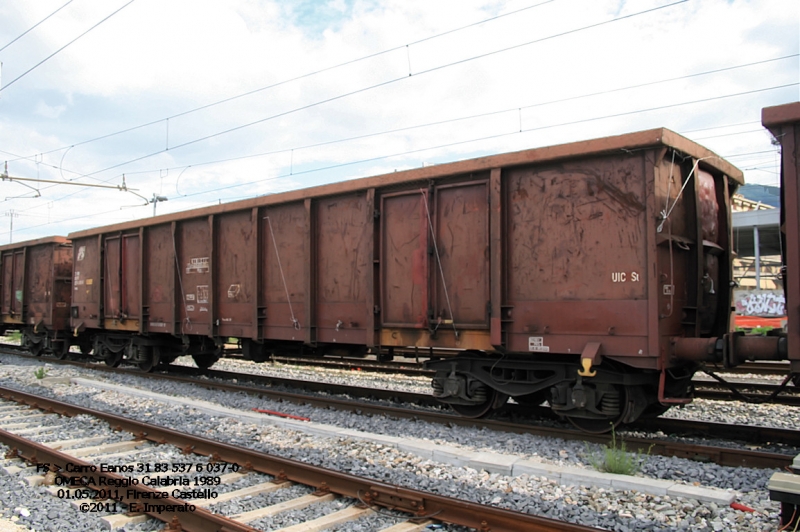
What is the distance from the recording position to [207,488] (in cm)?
507

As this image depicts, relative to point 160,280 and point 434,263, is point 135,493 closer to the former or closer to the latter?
point 434,263

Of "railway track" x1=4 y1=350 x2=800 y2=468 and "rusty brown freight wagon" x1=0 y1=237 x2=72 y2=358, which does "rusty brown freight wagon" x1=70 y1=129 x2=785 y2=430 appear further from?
"rusty brown freight wagon" x1=0 y1=237 x2=72 y2=358

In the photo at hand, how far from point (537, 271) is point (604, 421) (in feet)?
6.27

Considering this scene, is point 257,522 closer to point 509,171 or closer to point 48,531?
point 48,531

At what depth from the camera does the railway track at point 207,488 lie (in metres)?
4.18

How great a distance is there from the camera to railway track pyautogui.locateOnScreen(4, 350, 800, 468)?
5609 millimetres

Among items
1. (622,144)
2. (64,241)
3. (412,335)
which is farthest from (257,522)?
(64,241)

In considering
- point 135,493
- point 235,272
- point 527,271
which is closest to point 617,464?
point 527,271

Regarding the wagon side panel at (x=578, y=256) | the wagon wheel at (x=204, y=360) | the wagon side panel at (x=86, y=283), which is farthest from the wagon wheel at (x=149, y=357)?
the wagon side panel at (x=578, y=256)

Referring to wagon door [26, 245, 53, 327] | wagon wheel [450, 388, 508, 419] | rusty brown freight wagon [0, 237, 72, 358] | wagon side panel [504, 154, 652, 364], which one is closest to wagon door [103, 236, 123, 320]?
rusty brown freight wagon [0, 237, 72, 358]

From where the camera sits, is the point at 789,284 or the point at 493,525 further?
the point at 789,284

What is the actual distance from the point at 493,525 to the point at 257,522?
69.9 inches

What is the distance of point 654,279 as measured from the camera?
596cm

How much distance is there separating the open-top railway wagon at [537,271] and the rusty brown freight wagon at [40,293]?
8898 mm
